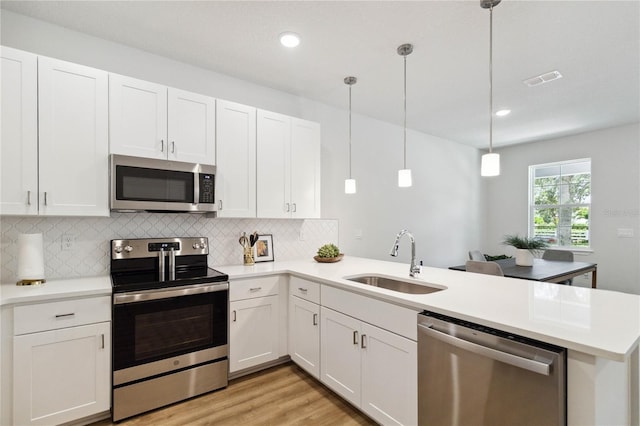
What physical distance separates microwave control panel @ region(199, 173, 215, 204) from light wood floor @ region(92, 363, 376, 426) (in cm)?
148

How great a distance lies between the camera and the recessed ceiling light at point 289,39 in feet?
7.87

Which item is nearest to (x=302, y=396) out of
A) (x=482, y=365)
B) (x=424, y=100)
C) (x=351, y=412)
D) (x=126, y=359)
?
(x=351, y=412)

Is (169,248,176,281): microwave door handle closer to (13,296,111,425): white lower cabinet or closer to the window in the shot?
(13,296,111,425): white lower cabinet

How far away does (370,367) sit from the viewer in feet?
6.47

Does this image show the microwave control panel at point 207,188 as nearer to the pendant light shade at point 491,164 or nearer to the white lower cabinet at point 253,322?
the white lower cabinet at point 253,322

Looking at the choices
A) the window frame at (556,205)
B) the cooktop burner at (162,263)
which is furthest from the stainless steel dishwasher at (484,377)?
the window frame at (556,205)

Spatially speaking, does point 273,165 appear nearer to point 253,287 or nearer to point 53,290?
point 253,287

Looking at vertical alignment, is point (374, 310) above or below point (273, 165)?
below

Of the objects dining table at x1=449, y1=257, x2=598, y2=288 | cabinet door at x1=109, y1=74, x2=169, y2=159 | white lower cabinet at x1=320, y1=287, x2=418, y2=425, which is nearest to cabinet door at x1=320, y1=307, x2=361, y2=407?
white lower cabinet at x1=320, y1=287, x2=418, y2=425

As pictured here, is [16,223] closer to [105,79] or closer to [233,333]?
[105,79]

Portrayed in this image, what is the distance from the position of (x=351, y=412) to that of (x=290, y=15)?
8.99ft

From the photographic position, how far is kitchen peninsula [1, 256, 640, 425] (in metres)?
1.14

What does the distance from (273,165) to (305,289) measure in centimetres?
123

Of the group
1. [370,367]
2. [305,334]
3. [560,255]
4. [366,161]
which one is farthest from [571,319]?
[560,255]
